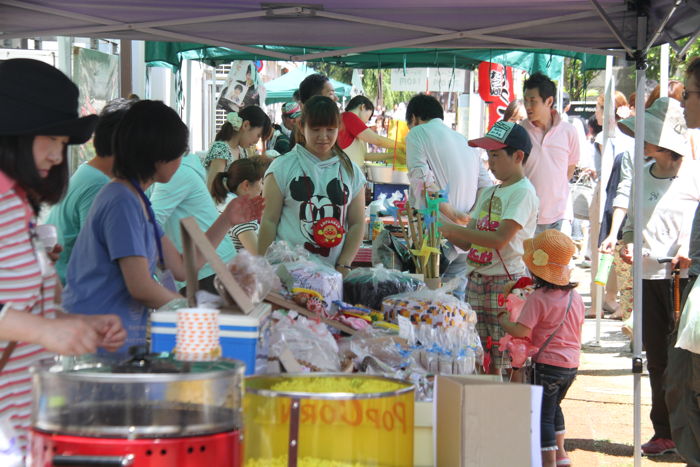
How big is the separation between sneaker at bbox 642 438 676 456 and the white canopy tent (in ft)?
2.69

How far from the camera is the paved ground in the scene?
561cm

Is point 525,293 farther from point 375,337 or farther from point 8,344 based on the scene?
point 8,344

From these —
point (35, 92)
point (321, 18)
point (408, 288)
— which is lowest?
point (408, 288)

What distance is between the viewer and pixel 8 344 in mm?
2178

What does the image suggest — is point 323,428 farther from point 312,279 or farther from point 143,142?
point 312,279

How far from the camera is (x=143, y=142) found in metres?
2.99

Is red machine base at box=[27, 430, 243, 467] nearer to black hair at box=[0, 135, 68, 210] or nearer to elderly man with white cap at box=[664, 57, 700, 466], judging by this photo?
black hair at box=[0, 135, 68, 210]

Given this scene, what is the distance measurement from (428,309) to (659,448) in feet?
8.70

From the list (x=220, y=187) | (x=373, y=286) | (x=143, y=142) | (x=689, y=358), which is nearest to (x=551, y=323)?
(x=689, y=358)

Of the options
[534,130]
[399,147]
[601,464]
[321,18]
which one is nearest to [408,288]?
[321,18]

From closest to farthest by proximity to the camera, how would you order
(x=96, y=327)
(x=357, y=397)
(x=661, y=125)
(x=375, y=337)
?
1. (x=357, y=397)
2. (x=96, y=327)
3. (x=375, y=337)
4. (x=661, y=125)

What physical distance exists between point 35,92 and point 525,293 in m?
3.17

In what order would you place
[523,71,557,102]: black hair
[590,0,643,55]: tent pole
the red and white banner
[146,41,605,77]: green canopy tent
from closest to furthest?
[590,0,643,55]: tent pole → [523,71,557,102]: black hair → [146,41,605,77]: green canopy tent → the red and white banner

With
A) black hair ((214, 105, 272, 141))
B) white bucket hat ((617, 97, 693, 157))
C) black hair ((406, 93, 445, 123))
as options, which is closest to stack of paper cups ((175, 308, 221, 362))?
Answer: white bucket hat ((617, 97, 693, 157))
